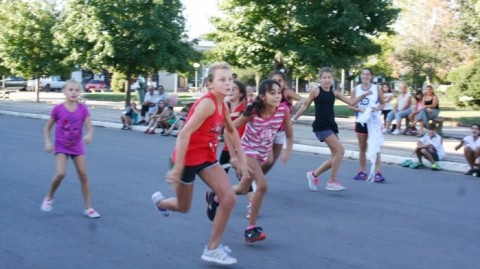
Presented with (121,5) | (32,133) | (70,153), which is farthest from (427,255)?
(121,5)

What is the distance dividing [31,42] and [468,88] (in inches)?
895

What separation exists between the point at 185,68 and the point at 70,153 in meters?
20.3

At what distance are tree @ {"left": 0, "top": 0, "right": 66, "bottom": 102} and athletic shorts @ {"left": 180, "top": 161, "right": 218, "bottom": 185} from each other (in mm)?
30267

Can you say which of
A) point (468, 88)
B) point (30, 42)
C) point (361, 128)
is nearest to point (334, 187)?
point (361, 128)

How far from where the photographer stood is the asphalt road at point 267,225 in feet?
19.1

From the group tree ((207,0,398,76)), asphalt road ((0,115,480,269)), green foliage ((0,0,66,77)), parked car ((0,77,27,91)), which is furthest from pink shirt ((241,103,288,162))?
parked car ((0,77,27,91))

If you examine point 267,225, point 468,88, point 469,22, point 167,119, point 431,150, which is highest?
point 469,22

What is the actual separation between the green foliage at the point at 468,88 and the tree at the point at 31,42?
20065 mm

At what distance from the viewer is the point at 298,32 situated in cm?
2372

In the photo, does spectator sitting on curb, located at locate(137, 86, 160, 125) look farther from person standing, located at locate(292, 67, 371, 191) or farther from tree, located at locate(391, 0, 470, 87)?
tree, located at locate(391, 0, 470, 87)

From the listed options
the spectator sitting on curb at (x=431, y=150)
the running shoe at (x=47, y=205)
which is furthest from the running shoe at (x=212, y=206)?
the spectator sitting on curb at (x=431, y=150)

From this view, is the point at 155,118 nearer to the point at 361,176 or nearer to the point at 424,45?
the point at 361,176

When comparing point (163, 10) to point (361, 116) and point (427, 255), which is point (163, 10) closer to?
point (361, 116)

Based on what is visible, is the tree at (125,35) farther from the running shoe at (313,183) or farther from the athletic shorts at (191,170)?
the athletic shorts at (191,170)
